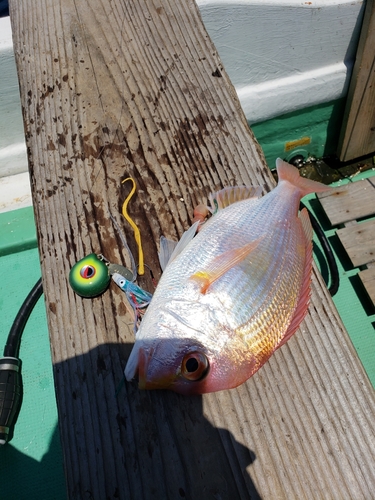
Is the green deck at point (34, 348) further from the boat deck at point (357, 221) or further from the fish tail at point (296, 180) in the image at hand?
the fish tail at point (296, 180)

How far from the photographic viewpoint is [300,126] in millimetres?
2756

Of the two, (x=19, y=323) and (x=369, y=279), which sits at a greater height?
(x=19, y=323)

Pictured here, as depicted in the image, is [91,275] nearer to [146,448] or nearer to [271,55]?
[146,448]

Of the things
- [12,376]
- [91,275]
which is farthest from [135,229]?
[12,376]

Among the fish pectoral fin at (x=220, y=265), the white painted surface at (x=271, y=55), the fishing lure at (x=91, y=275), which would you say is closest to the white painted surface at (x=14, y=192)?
the white painted surface at (x=271, y=55)

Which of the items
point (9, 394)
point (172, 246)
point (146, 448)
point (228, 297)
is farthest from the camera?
point (9, 394)

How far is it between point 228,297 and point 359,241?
5.91 feet

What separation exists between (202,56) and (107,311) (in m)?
1.21

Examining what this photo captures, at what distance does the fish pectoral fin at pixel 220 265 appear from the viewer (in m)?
1.10

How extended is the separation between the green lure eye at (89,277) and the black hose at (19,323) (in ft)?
3.81

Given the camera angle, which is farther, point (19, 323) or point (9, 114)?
point (9, 114)

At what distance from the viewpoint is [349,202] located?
2.63 m

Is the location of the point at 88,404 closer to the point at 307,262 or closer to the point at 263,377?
the point at 263,377

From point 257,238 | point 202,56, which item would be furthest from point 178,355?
point 202,56
